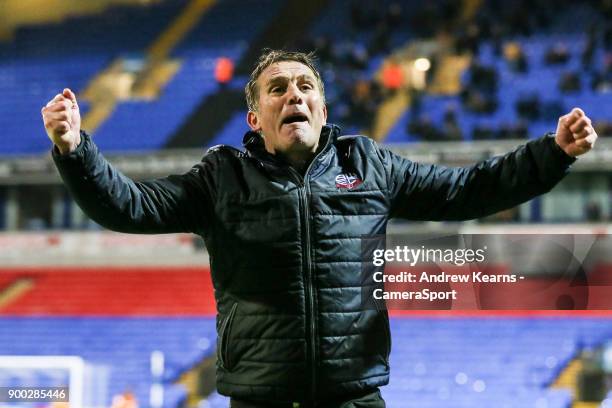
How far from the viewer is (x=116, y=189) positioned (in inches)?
59.3

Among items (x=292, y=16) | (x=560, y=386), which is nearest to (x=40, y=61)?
(x=292, y=16)

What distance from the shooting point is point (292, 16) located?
8461 mm

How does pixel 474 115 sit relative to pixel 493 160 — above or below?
above

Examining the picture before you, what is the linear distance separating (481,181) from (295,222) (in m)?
0.41

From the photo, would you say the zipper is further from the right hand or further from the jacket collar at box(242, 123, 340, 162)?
the right hand

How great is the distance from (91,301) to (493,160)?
249 inches

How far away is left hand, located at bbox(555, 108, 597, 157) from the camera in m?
1.55

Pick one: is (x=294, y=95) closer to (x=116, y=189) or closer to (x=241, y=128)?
(x=116, y=189)

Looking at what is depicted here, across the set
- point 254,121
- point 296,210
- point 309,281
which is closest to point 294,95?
point 254,121

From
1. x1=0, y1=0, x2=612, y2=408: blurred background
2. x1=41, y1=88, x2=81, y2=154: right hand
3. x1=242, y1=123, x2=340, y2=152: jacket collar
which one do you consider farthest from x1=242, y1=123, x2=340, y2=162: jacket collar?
x1=0, y1=0, x2=612, y2=408: blurred background

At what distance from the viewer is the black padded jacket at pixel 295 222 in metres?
1.50

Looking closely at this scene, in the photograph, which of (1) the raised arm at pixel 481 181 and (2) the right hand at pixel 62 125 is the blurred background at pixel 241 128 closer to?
(1) the raised arm at pixel 481 181

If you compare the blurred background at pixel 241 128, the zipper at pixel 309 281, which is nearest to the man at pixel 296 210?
the zipper at pixel 309 281

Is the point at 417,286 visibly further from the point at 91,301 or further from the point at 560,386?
the point at 91,301
